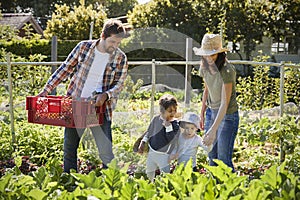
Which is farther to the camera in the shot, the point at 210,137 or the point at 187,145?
the point at 187,145

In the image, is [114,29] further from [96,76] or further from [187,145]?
[187,145]

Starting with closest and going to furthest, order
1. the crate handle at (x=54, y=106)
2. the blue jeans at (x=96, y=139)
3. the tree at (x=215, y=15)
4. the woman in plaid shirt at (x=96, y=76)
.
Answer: the crate handle at (x=54, y=106)
the woman in plaid shirt at (x=96, y=76)
the blue jeans at (x=96, y=139)
the tree at (x=215, y=15)

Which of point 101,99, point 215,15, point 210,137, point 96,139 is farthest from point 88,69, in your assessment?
point 215,15

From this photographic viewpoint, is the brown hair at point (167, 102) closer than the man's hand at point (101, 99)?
No

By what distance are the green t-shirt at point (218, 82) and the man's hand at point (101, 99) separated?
73 centimetres

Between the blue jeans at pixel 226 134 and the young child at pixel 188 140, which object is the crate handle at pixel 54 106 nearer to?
the young child at pixel 188 140

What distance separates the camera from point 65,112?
12.1 ft

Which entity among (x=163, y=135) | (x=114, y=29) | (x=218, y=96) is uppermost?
(x=114, y=29)

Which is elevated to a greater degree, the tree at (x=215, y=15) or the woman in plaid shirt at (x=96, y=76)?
the tree at (x=215, y=15)

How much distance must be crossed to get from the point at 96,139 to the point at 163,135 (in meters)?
0.54

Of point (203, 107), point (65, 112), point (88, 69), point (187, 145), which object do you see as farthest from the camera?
point (203, 107)

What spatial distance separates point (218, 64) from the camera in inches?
141

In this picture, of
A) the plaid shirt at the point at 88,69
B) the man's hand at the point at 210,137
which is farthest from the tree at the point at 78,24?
the man's hand at the point at 210,137

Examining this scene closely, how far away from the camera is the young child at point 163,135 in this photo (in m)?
3.90
